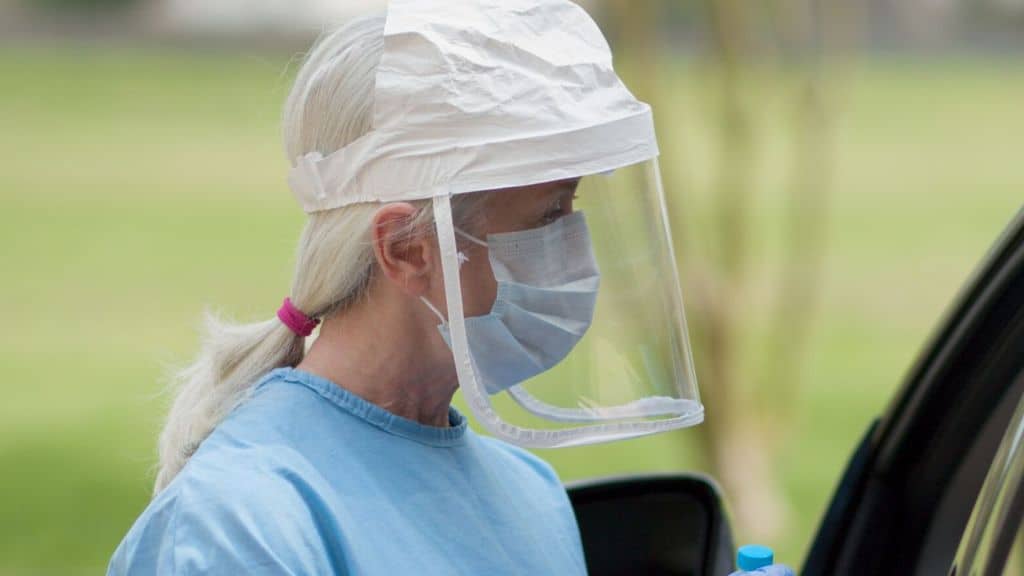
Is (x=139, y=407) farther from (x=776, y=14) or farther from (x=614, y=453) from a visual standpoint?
(x=776, y=14)

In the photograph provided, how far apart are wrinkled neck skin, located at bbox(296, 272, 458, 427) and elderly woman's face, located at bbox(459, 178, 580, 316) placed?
0.08 metres

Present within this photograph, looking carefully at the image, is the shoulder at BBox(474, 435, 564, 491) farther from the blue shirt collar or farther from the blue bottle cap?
the blue bottle cap

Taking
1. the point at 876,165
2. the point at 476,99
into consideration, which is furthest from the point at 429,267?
the point at 876,165

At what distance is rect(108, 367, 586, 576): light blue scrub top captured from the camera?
A: 1647 millimetres

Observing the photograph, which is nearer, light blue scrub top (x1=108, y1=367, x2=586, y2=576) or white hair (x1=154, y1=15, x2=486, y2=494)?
light blue scrub top (x1=108, y1=367, x2=586, y2=576)

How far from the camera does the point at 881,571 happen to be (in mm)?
2213

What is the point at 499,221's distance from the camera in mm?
1836

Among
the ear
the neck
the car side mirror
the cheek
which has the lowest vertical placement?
the car side mirror

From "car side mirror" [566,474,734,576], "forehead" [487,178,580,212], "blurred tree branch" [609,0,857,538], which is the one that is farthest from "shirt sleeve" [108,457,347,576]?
"blurred tree branch" [609,0,857,538]

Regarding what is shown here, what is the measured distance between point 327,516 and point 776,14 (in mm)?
4445

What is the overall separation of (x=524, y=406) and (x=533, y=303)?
0.18m

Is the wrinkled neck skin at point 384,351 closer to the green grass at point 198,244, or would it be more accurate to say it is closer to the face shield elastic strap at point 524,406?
the face shield elastic strap at point 524,406

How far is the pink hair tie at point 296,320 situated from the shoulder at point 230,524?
276 millimetres

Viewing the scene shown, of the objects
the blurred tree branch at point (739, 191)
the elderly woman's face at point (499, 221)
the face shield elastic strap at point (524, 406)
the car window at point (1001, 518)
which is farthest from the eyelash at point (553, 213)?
the blurred tree branch at point (739, 191)
